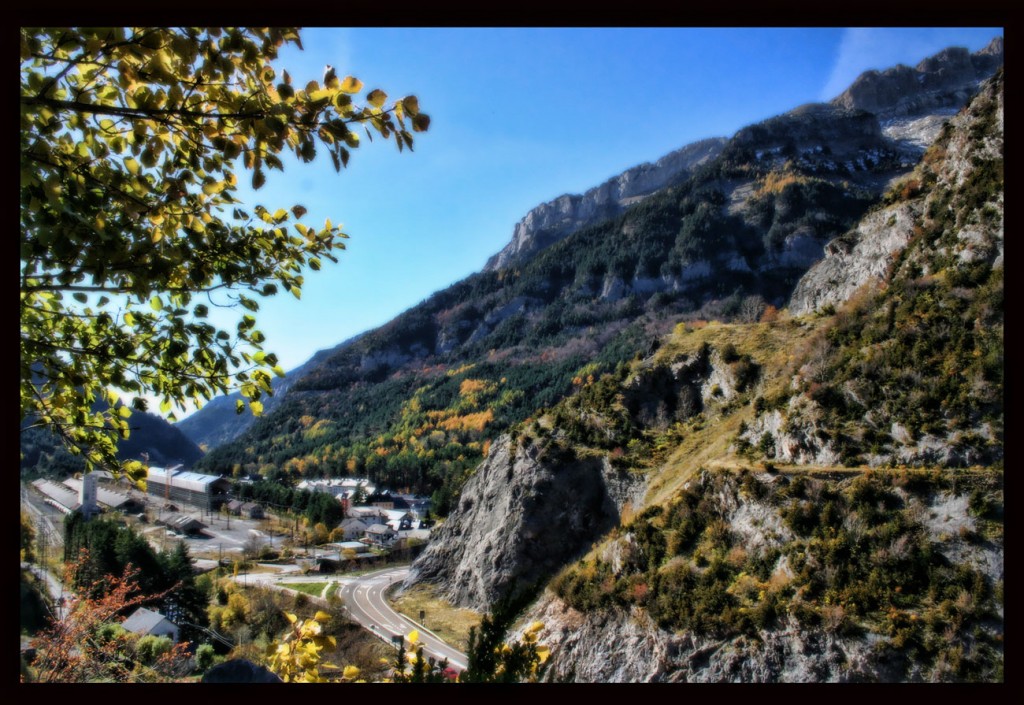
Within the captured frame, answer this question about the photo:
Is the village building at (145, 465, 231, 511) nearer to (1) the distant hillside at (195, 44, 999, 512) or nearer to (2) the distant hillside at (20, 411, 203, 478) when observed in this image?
(2) the distant hillside at (20, 411, 203, 478)

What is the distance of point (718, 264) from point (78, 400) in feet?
324

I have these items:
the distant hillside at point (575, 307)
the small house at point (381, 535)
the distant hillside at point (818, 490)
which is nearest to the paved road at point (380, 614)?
the distant hillside at point (818, 490)

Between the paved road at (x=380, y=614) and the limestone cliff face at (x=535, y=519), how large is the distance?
2315 millimetres

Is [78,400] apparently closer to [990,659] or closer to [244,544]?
[990,659]

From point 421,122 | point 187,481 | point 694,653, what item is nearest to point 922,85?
point 694,653

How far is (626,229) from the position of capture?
111000 mm

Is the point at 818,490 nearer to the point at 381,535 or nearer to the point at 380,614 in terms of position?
the point at 380,614

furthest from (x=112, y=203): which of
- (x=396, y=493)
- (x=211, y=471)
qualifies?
(x=211, y=471)

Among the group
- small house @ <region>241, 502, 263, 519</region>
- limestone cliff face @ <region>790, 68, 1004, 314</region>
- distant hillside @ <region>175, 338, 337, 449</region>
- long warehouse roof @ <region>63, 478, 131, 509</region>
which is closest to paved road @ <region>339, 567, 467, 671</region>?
limestone cliff face @ <region>790, 68, 1004, 314</region>

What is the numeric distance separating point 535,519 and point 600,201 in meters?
146

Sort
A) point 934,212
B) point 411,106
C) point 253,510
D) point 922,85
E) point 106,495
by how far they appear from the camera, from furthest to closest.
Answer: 1. point 922,85
2. point 253,510
3. point 106,495
4. point 934,212
5. point 411,106

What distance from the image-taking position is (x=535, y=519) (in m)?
18.7

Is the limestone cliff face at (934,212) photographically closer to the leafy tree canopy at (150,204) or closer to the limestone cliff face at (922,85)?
the leafy tree canopy at (150,204)

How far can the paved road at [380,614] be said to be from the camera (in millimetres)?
14641
